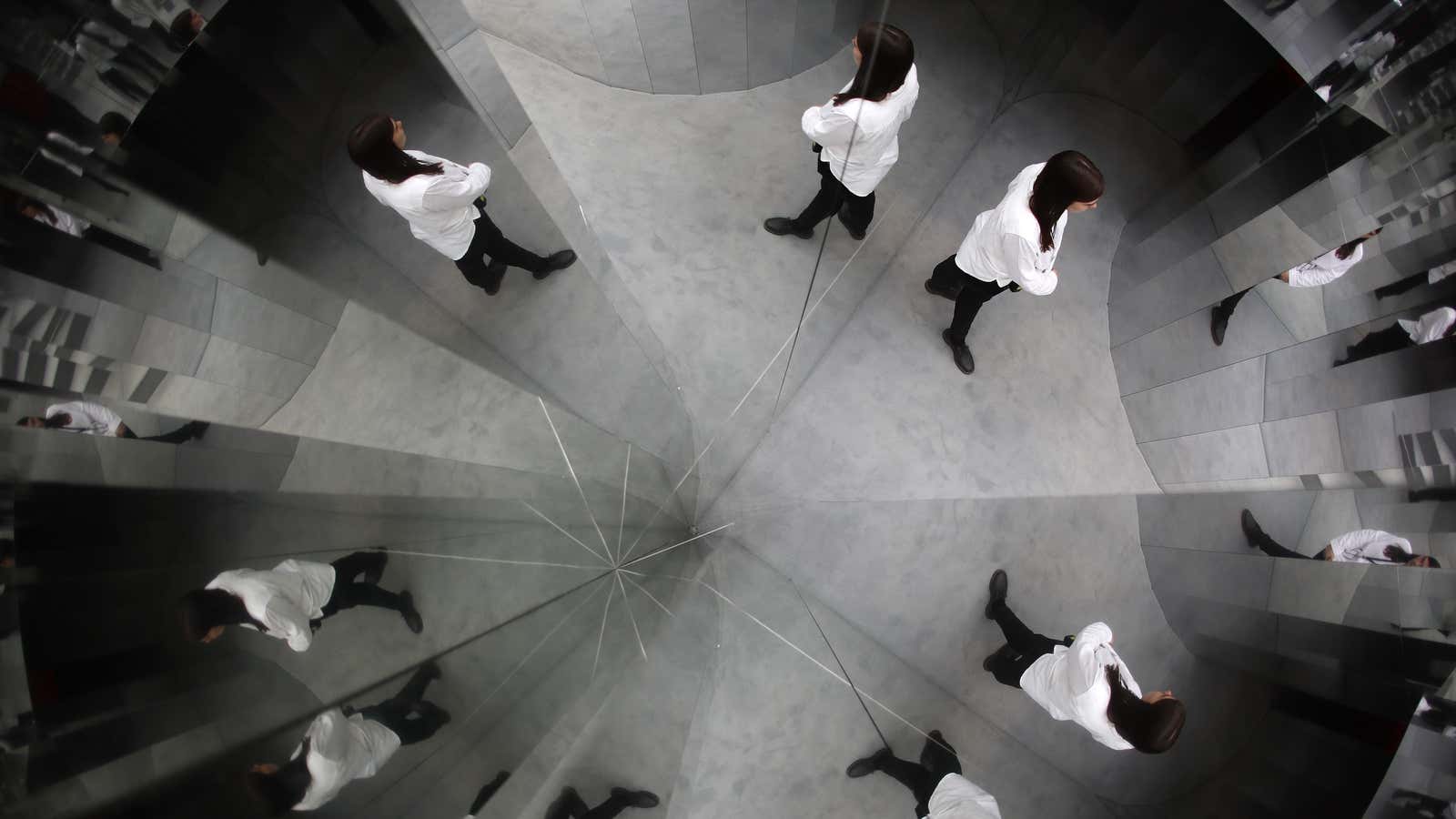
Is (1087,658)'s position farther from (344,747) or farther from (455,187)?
(455,187)

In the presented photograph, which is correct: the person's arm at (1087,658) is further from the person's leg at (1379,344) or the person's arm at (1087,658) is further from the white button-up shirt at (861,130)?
the white button-up shirt at (861,130)

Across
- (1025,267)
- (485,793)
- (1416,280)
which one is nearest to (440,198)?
(485,793)

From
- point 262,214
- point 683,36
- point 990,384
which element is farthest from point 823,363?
point 262,214

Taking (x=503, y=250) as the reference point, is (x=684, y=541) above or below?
below

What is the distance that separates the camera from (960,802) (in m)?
4.56

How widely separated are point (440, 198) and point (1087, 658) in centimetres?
457

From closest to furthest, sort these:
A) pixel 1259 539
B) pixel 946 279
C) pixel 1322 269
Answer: pixel 1259 539 < pixel 1322 269 < pixel 946 279

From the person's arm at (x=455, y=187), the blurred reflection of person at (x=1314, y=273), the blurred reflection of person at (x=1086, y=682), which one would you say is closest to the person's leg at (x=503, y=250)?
the person's arm at (x=455, y=187)

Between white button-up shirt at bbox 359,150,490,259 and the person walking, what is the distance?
3186 mm

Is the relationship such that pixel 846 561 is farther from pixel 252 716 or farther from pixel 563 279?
pixel 252 716

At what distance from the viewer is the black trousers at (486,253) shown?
4617 millimetres

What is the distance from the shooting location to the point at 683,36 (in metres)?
6.07

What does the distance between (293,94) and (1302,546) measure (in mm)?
6740

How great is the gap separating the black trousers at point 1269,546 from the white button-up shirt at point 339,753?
5.34 metres
